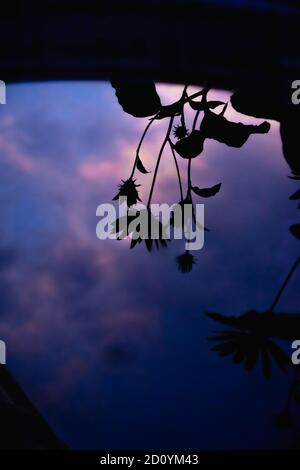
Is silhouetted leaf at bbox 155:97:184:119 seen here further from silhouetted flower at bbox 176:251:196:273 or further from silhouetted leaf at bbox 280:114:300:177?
silhouetted flower at bbox 176:251:196:273

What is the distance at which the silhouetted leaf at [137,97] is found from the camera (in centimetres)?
48

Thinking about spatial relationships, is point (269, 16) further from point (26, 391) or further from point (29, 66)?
point (26, 391)

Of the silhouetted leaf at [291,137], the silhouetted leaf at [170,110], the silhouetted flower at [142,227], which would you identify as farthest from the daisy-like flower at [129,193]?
the silhouetted leaf at [291,137]

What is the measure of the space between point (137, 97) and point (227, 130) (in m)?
0.13

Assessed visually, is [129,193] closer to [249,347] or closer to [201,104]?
[201,104]

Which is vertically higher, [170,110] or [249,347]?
[170,110]

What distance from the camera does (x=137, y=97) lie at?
49cm

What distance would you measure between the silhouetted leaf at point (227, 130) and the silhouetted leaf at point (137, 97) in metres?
0.07

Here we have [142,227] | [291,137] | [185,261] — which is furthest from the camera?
[185,261]

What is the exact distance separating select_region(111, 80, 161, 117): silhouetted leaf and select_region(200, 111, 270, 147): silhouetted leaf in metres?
0.07

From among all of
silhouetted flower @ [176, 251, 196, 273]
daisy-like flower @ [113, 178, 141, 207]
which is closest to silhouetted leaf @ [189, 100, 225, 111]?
daisy-like flower @ [113, 178, 141, 207]

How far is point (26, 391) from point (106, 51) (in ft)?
6.53

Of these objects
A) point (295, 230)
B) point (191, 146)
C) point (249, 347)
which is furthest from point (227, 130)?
point (249, 347)

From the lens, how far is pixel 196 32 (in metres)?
2.31
